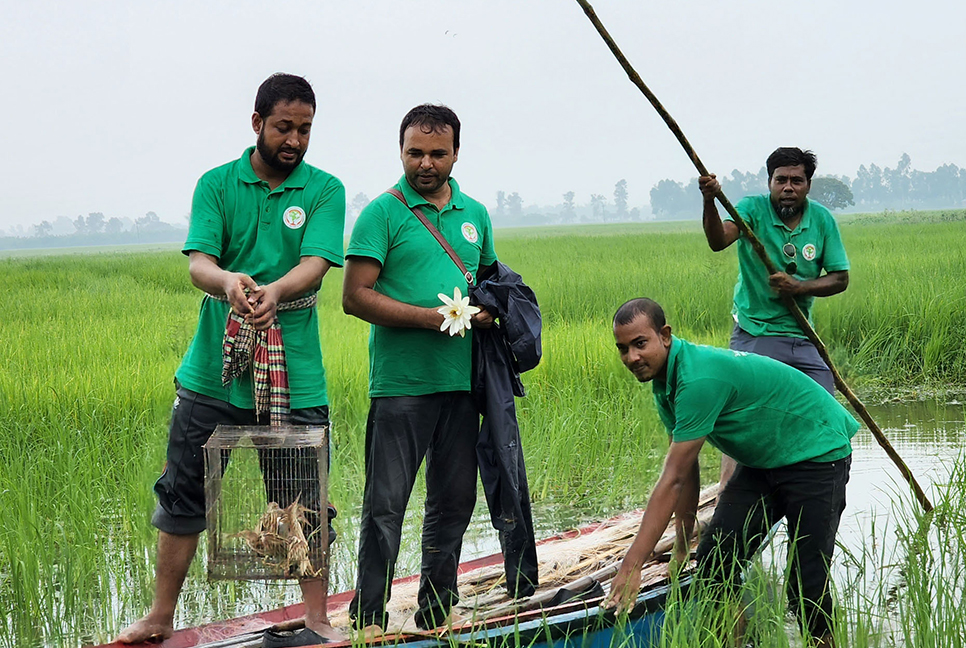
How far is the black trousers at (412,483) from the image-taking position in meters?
2.80

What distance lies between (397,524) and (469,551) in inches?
60.6

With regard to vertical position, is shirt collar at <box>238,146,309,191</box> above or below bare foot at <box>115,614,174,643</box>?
above

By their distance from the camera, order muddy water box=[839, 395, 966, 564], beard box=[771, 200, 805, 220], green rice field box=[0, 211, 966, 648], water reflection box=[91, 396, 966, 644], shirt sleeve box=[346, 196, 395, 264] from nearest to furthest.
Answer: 1. shirt sleeve box=[346, 196, 395, 264]
2. green rice field box=[0, 211, 966, 648]
3. beard box=[771, 200, 805, 220]
4. water reflection box=[91, 396, 966, 644]
5. muddy water box=[839, 395, 966, 564]

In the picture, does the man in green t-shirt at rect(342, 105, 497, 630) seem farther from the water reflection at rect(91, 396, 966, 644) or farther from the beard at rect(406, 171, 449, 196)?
the water reflection at rect(91, 396, 966, 644)

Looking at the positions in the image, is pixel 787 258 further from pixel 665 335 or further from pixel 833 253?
pixel 665 335

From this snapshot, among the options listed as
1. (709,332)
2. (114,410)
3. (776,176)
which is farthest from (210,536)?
(709,332)

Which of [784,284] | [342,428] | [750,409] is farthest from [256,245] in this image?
[342,428]

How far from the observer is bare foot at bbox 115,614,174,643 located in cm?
288

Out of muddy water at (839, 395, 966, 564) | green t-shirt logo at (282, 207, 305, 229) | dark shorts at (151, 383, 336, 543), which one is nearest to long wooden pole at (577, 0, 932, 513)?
muddy water at (839, 395, 966, 564)

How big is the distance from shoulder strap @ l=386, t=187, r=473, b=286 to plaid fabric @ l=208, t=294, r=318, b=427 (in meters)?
0.51

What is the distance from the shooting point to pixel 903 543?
3199 mm

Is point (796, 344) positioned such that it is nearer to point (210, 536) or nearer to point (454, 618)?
point (454, 618)

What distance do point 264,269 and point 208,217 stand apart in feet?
0.71

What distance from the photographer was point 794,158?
11.7 feet
